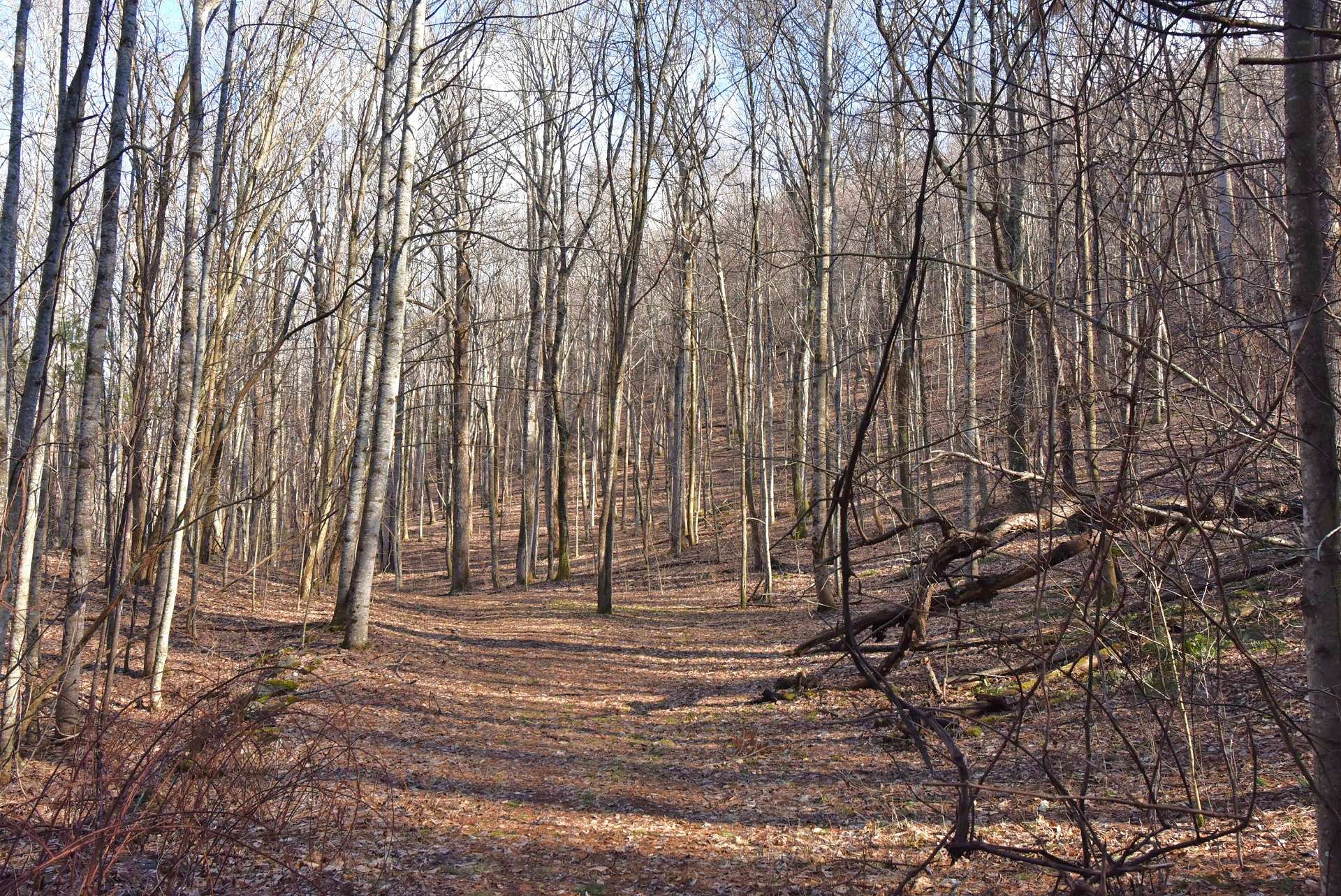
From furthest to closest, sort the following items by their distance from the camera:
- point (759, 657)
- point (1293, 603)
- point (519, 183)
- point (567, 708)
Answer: point (519, 183)
point (759, 657)
point (567, 708)
point (1293, 603)

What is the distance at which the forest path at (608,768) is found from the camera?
4.43 m

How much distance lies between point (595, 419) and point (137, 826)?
25.2 metres

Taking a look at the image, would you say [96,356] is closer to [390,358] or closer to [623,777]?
[623,777]

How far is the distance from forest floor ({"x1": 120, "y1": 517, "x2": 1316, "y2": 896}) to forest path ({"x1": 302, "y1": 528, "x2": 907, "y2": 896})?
21 millimetres

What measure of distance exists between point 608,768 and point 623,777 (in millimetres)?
238

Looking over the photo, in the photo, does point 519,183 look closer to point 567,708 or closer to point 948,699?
point 567,708

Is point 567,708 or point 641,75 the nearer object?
point 567,708

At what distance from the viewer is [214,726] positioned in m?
3.24

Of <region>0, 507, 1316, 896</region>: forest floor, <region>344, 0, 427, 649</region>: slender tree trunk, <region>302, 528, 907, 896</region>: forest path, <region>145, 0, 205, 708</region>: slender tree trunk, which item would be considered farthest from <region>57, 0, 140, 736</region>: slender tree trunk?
<region>344, 0, 427, 649</region>: slender tree trunk

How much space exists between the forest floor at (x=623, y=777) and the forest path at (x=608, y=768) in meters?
0.02

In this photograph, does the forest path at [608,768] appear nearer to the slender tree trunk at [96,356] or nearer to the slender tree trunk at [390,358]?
the slender tree trunk at [390,358]

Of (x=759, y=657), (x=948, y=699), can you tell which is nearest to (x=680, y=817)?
(x=948, y=699)

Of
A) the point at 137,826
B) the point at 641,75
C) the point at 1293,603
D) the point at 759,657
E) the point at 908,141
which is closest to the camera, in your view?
the point at 137,826

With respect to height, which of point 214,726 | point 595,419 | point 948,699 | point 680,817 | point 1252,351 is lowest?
point 680,817
